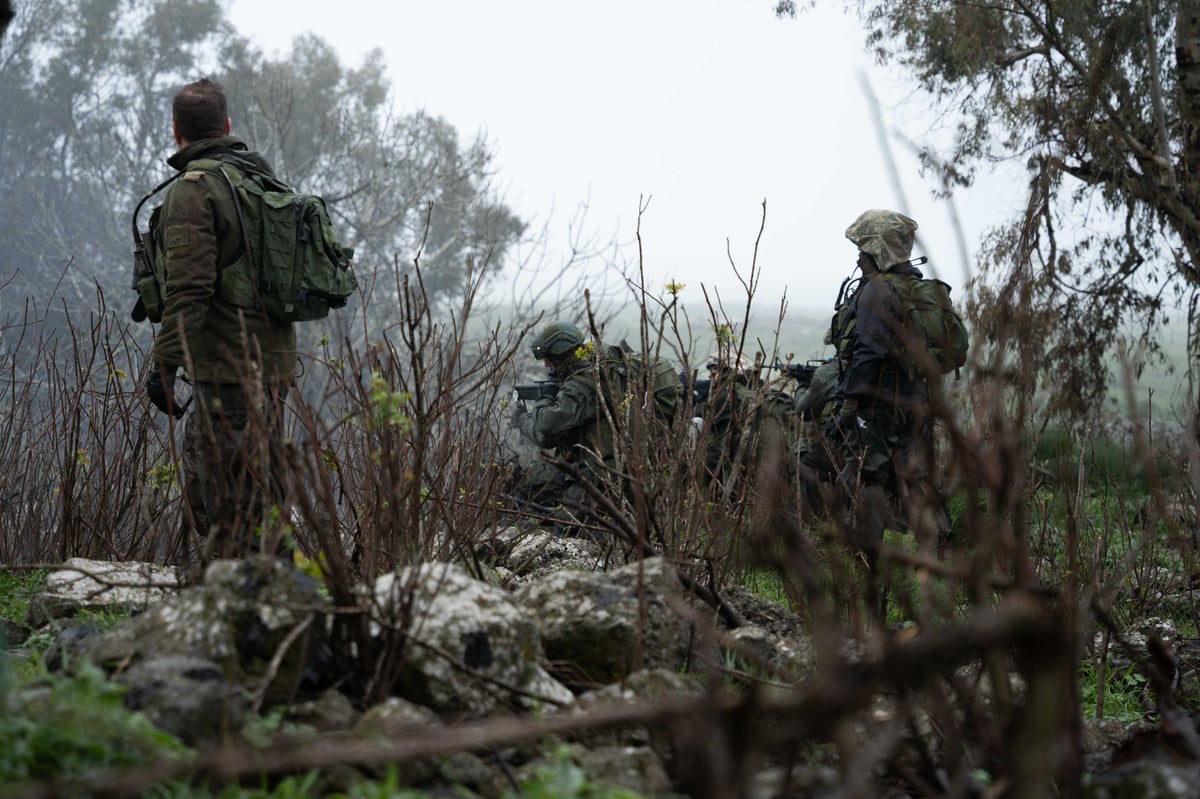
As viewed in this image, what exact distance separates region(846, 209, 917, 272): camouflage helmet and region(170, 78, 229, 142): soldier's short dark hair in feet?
9.88

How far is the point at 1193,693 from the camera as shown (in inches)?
133

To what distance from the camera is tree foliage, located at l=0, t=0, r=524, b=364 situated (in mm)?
28094

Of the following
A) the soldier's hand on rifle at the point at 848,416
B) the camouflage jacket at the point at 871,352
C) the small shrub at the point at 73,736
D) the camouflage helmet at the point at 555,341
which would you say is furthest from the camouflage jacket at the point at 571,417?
the small shrub at the point at 73,736

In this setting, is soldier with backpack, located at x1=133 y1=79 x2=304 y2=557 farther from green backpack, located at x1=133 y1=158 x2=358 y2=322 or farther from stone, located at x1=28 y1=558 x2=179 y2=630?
stone, located at x1=28 y1=558 x2=179 y2=630

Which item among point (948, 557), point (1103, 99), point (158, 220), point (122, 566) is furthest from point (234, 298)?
point (1103, 99)

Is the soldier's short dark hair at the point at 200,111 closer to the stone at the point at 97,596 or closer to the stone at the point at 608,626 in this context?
the stone at the point at 97,596

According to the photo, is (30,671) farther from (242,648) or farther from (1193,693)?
(1193,693)

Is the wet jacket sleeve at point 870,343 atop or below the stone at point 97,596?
atop

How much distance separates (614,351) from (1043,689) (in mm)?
4451

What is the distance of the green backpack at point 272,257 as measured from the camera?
3.69 metres

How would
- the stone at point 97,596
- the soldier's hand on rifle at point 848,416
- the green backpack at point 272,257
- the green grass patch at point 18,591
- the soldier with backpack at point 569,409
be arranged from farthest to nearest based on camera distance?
the soldier with backpack at point 569,409 → the soldier's hand on rifle at point 848,416 → the green backpack at point 272,257 → the green grass patch at point 18,591 → the stone at point 97,596

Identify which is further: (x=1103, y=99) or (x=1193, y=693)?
(x=1103, y=99)

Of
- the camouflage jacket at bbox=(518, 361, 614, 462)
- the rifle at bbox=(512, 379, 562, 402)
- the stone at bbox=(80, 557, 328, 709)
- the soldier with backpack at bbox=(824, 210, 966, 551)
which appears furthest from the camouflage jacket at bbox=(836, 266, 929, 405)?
the stone at bbox=(80, 557, 328, 709)

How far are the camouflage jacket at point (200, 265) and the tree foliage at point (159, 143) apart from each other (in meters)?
23.0
